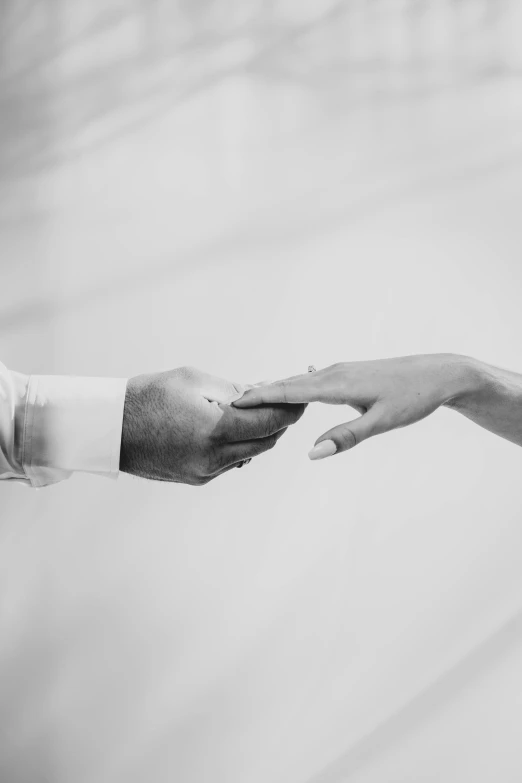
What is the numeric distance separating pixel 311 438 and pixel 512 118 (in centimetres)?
116

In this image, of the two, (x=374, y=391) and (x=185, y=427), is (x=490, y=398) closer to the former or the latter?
(x=374, y=391)

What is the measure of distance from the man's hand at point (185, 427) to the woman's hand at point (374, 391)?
4 cm

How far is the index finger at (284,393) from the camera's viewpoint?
1210 millimetres

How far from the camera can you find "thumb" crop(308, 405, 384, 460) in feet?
3.48

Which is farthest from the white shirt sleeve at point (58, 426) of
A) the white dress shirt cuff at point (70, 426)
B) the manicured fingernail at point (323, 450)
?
the manicured fingernail at point (323, 450)

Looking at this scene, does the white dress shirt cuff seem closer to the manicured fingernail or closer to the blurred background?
the manicured fingernail

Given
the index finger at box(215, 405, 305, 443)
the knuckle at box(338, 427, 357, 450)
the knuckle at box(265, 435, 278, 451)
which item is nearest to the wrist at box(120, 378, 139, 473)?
the index finger at box(215, 405, 305, 443)

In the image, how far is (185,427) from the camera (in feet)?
3.96

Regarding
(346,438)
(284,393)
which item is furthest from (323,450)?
(284,393)

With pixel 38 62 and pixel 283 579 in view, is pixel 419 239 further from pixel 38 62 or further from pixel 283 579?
pixel 38 62

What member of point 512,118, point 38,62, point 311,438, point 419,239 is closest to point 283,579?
point 311,438

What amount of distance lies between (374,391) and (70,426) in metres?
0.54

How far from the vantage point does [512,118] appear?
6.79 feet

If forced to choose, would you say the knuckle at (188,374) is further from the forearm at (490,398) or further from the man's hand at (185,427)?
the forearm at (490,398)
